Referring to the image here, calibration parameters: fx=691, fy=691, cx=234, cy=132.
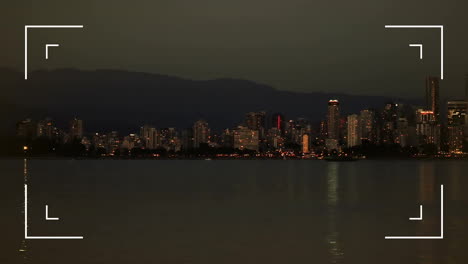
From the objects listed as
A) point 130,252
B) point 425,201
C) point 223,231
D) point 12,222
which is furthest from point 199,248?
point 425,201

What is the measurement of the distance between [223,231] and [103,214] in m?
10.5

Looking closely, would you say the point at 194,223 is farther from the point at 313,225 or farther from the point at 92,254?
the point at 92,254

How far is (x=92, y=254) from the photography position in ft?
80.4

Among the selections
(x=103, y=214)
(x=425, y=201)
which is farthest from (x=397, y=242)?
(x=425, y=201)

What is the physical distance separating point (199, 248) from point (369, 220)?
1390 centimetres

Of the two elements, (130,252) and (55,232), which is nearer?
(130,252)

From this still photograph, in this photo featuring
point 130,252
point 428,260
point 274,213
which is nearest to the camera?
point 428,260

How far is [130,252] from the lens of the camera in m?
25.1

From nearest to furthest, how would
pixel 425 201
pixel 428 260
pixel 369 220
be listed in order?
pixel 428 260, pixel 369 220, pixel 425 201

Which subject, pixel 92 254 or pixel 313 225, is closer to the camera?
pixel 92 254

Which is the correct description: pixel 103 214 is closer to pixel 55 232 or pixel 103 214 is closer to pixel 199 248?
pixel 55 232

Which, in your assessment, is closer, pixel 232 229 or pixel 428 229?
pixel 232 229

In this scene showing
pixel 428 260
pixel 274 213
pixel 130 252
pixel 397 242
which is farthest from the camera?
pixel 274 213

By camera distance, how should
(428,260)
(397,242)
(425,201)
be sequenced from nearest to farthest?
(428,260)
(397,242)
(425,201)
